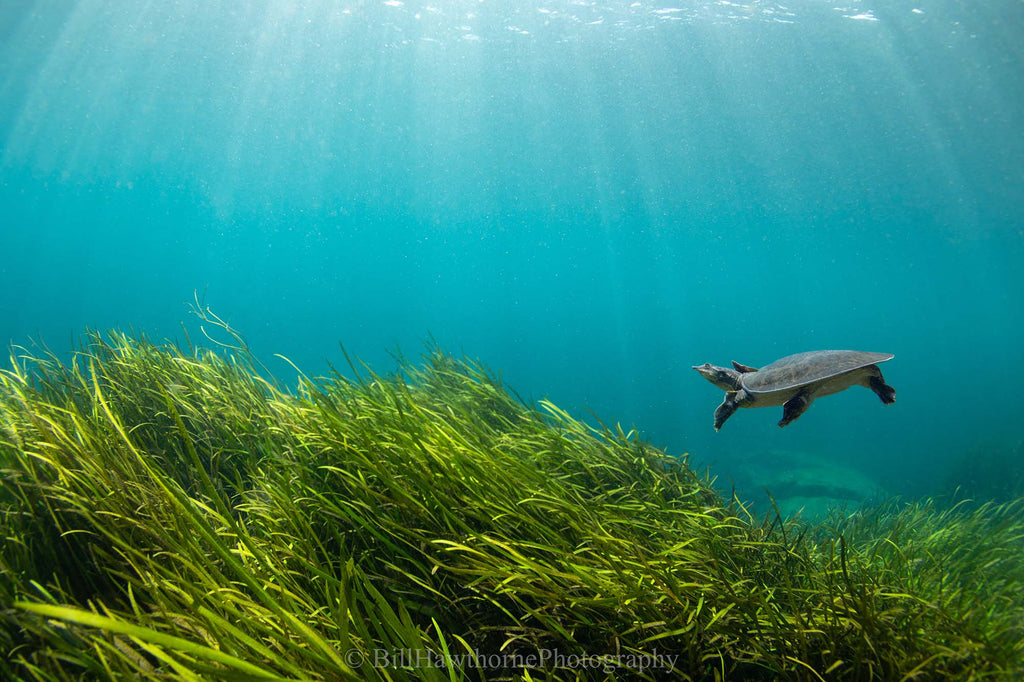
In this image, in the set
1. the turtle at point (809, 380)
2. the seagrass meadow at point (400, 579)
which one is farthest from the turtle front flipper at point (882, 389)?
the seagrass meadow at point (400, 579)

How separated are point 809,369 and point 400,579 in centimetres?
283

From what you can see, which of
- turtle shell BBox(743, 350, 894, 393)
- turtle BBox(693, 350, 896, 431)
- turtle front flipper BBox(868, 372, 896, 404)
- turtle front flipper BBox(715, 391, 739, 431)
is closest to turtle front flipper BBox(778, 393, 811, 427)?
turtle BBox(693, 350, 896, 431)

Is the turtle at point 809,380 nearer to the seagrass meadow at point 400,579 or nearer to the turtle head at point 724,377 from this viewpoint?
the turtle head at point 724,377

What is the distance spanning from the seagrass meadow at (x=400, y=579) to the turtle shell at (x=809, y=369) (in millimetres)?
958

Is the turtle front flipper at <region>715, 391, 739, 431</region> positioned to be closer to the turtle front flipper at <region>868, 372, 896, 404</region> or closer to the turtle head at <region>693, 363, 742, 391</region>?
the turtle head at <region>693, 363, 742, 391</region>

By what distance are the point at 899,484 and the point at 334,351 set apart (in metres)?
95.5

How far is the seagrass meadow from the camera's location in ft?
4.84

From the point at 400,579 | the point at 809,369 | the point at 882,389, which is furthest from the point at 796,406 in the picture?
the point at 400,579

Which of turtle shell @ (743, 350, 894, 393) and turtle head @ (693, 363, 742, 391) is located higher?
turtle shell @ (743, 350, 894, 393)

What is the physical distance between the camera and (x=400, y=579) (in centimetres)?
209

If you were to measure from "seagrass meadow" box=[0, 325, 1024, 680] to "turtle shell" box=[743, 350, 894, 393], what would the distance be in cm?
96

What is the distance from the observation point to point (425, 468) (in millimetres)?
2271

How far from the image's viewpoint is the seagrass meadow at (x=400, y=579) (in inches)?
58.1

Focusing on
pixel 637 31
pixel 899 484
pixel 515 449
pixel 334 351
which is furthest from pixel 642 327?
pixel 515 449
